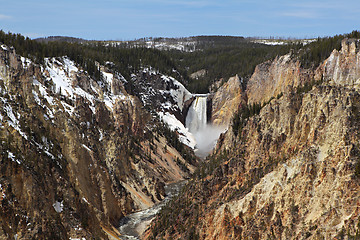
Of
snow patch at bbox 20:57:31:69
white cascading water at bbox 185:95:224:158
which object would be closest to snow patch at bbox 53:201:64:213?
snow patch at bbox 20:57:31:69

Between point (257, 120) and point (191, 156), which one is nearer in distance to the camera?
point (257, 120)

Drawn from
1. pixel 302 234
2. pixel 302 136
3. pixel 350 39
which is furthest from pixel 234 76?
pixel 302 234

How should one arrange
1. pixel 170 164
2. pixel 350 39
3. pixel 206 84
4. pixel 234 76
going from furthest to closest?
pixel 206 84 → pixel 234 76 → pixel 170 164 → pixel 350 39

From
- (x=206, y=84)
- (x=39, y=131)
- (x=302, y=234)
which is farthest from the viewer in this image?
(x=206, y=84)

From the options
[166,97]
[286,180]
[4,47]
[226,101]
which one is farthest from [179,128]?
[286,180]

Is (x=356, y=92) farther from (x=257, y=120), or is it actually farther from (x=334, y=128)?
(x=257, y=120)

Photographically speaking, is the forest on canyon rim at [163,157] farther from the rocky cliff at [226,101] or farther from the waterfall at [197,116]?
the waterfall at [197,116]

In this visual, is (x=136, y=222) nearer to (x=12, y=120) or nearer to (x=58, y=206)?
(x=58, y=206)
